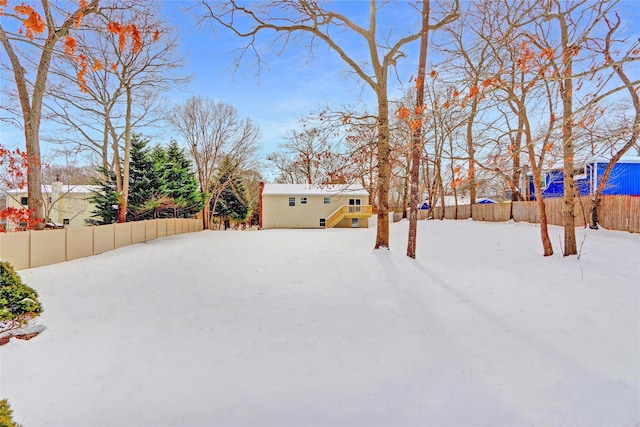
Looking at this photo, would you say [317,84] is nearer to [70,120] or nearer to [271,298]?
[271,298]

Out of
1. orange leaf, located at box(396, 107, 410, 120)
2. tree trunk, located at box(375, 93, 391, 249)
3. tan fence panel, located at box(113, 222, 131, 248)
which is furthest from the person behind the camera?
tan fence panel, located at box(113, 222, 131, 248)

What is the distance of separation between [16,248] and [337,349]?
8.77 metres

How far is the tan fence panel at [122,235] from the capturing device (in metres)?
12.2

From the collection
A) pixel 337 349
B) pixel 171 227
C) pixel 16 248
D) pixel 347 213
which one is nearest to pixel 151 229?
pixel 171 227

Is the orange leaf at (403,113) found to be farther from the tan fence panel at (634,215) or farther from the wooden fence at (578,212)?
the tan fence panel at (634,215)

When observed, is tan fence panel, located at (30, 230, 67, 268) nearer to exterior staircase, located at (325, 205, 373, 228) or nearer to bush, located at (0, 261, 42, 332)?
bush, located at (0, 261, 42, 332)

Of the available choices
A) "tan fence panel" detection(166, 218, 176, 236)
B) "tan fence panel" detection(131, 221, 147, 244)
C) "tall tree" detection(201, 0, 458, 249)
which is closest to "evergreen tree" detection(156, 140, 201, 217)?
"tan fence panel" detection(166, 218, 176, 236)

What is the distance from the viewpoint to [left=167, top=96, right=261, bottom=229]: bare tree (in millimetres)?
23703

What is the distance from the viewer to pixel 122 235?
12547mm

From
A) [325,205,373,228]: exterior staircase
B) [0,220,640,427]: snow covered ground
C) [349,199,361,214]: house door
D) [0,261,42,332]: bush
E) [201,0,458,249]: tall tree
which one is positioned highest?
[201,0,458,249]: tall tree

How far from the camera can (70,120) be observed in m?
15.2

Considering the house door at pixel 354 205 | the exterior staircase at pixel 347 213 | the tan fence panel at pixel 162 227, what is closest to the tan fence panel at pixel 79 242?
the tan fence panel at pixel 162 227

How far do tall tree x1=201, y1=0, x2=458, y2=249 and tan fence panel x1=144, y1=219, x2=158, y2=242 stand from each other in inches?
363

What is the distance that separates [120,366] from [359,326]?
2.80 m
